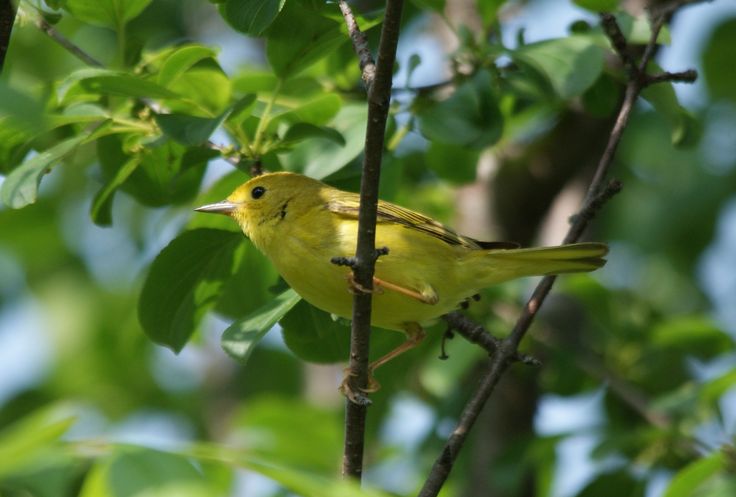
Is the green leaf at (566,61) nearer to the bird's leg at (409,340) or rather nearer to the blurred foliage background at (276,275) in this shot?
the blurred foliage background at (276,275)

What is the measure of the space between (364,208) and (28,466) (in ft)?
4.00

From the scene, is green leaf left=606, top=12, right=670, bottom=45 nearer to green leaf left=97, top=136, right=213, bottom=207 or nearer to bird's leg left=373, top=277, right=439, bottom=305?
bird's leg left=373, top=277, right=439, bottom=305

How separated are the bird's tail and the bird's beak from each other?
38.3 inches

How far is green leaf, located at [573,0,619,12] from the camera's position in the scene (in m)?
3.64

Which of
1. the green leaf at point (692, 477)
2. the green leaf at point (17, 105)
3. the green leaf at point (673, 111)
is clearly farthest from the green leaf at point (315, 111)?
the green leaf at point (17, 105)

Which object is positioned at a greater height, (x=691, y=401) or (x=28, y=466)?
(x=691, y=401)

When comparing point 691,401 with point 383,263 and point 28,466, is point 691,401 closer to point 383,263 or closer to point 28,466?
point 383,263

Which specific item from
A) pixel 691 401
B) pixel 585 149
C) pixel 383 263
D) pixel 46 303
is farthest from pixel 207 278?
pixel 46 303

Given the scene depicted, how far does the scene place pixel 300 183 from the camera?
4309 millimetres

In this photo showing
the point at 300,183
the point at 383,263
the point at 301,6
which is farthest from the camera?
the point at 300,183

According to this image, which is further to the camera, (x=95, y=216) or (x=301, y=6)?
(x=95, y=216)

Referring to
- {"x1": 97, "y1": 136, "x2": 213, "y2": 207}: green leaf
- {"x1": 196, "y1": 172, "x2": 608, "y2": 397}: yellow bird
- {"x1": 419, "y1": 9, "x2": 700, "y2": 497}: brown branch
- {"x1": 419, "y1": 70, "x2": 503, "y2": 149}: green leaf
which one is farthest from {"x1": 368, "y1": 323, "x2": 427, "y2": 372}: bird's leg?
{"x1": 97, "y1": 136, "x2": 213, "y2": 207}: green leaf

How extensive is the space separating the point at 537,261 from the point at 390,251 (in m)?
0.59

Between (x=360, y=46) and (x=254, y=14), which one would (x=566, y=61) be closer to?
(x=360, y=46)
